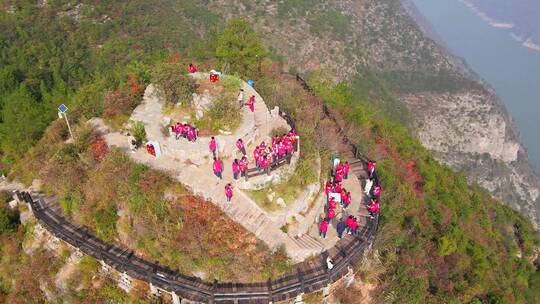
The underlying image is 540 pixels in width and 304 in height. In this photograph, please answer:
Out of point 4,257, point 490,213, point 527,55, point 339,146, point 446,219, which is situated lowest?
point 527,55

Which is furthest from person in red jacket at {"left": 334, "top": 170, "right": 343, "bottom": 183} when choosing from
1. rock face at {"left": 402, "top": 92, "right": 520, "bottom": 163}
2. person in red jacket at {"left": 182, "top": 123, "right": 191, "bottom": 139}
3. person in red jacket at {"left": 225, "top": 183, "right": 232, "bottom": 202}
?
rock face at {"left": 402, "top": 92, "right": 520, "bottom": 163}

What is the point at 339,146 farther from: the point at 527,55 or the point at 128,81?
the point at 527,55

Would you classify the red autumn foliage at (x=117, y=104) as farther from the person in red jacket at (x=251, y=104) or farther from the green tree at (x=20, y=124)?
the green tree at (x=20, y=124)

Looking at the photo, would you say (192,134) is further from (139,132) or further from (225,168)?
(139,132)

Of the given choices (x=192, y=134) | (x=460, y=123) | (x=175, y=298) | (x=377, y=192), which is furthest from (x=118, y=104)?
(x=460, y=123)

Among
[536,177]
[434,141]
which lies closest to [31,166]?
[434,141]

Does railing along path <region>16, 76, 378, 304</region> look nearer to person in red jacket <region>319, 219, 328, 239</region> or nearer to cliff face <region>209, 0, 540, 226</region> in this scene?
person in red jacket <region>319, 219, 328, 239</region>

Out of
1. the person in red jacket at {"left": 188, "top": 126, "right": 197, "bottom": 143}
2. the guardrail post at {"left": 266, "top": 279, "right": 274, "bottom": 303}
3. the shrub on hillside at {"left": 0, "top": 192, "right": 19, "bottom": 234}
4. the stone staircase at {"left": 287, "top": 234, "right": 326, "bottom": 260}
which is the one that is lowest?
the shrub on hillside at {"left": 0, "top": 192, "right": 19, "bottom": 234}
